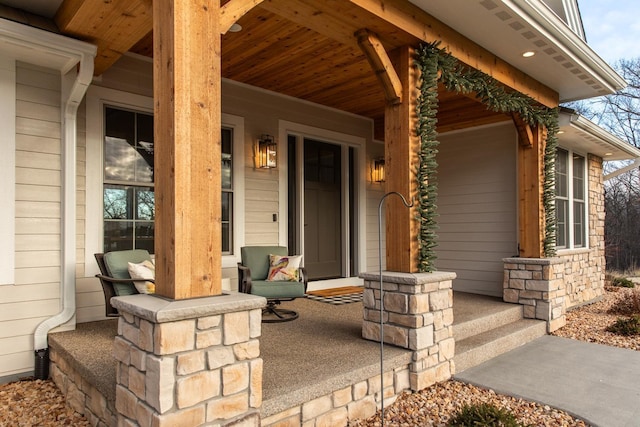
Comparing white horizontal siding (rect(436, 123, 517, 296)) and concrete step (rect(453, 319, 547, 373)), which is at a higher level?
white horizontal siding (rect(436, 123, 517, 296))

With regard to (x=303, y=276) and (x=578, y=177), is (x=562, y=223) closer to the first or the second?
(x=578, y=177)

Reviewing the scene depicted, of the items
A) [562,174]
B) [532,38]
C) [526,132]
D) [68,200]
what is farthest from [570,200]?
[68,200]

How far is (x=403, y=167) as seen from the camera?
335 cm

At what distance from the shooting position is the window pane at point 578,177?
7.22m

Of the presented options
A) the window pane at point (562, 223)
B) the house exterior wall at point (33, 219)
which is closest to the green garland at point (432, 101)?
the window pane at point (562, 223)

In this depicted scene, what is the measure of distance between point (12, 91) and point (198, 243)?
2.54 meters

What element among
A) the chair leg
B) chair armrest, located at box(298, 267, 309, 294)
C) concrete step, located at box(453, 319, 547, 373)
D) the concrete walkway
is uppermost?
chair armrest, located at box(298, 267, 309, 294)

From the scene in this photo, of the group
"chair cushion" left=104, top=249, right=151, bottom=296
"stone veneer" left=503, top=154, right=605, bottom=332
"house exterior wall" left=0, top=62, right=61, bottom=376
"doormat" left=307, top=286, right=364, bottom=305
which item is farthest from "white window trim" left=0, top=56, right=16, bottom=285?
"stone veneer" left=503, top=154, right=605, bottom=332

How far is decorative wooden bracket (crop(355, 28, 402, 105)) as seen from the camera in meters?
3.23

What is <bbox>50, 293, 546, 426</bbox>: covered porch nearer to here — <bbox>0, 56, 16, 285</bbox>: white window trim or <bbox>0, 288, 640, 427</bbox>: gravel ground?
<bbox>0, 288, 640, 427</bbox>: gravel ground

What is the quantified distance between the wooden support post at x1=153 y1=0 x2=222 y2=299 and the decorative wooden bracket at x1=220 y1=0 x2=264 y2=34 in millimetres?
85

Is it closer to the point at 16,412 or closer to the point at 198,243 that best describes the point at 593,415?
the point at 198,243

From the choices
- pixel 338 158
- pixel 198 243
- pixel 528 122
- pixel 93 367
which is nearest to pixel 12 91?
pixel 93 367

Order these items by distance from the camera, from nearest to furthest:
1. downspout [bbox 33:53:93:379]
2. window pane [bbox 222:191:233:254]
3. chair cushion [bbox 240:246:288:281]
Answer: downspout [bbox 33:53:93:379] → chair cushion [bbox 240:246:288:281] → window pane [bbox 222:191:233:254]
